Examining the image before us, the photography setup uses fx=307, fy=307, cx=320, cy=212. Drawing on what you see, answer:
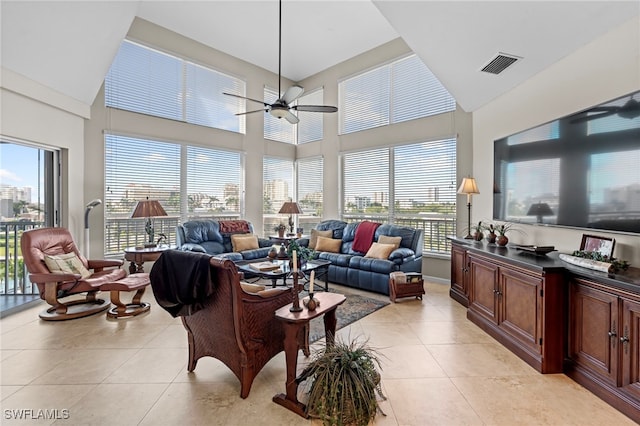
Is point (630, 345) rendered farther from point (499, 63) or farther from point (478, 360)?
point (499, 63)

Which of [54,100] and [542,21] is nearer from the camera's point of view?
[542,21]

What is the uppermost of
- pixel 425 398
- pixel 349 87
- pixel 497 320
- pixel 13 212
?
pixel 349 87

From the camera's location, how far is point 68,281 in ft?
11.5

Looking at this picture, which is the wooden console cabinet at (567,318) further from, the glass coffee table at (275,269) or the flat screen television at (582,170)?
the glass coffee table at (275,269)

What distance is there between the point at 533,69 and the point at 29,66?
5.92 meters

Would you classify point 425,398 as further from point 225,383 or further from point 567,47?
point 567,47

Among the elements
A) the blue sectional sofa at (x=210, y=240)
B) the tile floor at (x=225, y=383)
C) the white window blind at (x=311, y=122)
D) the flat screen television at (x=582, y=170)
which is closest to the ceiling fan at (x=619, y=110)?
the flat screen television at (x=582, y=170)

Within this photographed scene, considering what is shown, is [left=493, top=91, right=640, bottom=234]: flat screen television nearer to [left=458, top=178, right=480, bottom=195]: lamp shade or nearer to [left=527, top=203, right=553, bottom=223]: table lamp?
[left=527, top=203, right=553, bottom=223]: table lamp

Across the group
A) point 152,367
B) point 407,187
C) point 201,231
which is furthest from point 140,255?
point 407,187

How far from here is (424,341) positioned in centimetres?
312

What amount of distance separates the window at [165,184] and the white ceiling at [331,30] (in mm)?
1117

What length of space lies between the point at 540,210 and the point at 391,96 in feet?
12.7

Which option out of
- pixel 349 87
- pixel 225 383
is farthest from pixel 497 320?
pixel 349 87

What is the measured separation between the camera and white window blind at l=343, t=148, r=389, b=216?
639 cm
